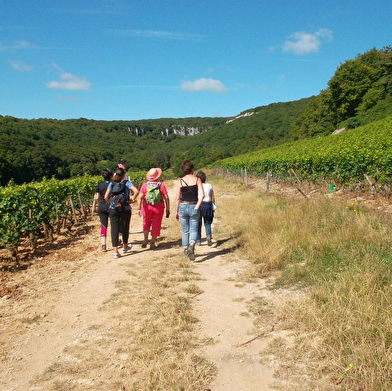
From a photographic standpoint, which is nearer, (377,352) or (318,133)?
(377,352)

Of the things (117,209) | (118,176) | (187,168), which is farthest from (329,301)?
(118,176)

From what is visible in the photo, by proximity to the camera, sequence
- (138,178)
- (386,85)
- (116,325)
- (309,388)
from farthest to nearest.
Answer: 1. (386,85)
2. (138,178)
3. (116,325)
4. (309,388)

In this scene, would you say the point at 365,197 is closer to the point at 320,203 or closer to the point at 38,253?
the point at 320,203

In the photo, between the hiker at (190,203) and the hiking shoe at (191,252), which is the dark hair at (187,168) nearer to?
the hiker at (190,203)

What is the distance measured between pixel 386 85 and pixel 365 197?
44559mm

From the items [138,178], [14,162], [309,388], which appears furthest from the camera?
[14,162]

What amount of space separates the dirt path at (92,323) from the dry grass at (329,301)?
26cm

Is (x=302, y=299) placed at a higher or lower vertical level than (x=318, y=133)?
lower

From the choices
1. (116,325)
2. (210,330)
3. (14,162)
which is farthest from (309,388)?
(14,162)

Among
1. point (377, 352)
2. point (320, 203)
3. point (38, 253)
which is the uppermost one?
point (320, 203)

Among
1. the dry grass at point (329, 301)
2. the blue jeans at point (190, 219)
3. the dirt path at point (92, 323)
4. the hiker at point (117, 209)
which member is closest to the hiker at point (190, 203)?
the blue jeans at point (190, 219)

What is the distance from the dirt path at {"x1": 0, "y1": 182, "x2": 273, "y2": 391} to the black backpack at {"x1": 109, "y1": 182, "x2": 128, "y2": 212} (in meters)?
1.03

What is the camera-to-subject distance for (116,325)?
143 inches

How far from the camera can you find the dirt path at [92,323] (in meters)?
2.76
